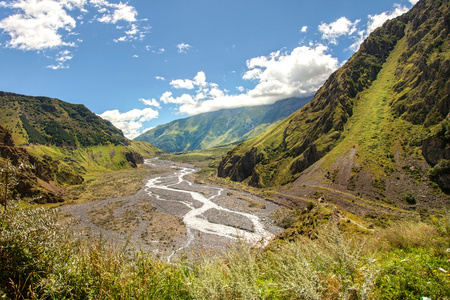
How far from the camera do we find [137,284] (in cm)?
555

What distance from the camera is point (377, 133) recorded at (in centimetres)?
9525

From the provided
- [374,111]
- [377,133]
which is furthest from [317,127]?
[377,133]

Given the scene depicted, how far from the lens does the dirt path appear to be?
150 ft

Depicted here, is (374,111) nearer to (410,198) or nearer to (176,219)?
(410,198)

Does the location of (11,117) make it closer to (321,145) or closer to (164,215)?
(164,215)

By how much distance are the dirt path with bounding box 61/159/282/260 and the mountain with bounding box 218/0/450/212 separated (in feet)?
91.1

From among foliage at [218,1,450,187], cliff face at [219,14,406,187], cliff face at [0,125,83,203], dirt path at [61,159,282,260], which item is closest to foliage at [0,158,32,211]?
dirt path at [61,159,282,260]

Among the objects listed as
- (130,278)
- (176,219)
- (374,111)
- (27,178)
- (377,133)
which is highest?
(374,111)

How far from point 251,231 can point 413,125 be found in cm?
8325

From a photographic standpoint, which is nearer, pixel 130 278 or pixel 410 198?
pixel 130 278

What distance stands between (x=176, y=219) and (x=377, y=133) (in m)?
94.2

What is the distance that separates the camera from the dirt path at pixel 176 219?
150 feet

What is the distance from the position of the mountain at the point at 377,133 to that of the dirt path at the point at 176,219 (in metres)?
27.8

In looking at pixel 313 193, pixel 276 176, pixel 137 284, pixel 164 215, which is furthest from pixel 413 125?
pixel 137 284
